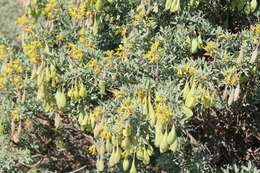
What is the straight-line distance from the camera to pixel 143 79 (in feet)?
7.79

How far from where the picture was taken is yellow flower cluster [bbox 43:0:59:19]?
3209mm

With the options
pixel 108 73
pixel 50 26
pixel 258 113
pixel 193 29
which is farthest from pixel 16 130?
pixel 258 113

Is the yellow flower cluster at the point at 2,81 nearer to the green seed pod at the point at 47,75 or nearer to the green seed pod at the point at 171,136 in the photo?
the green seed pod at the point at 47,75

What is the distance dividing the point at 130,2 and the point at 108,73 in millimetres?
618

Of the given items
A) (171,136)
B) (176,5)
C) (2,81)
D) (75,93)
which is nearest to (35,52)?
(75,93)

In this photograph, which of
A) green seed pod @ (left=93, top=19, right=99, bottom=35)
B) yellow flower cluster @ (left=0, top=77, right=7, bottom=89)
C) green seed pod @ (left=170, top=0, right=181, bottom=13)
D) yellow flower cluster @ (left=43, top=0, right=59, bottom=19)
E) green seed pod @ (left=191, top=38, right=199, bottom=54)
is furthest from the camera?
yellow flower cluster @ (left=43, top=0, right=59, bottom=19)

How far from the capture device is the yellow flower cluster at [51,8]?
3.21m

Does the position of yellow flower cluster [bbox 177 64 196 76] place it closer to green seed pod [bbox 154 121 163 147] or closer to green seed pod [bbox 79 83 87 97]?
green seed pod [bbox 154 121 163 147]

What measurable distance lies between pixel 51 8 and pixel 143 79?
120cm

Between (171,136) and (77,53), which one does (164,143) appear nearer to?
(171,136)

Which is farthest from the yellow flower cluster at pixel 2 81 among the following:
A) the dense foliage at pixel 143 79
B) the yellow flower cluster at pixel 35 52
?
the yellow flower cluster at pixel 35 52

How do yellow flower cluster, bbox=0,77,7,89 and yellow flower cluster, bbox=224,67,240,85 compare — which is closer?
yellow flower cluster, bbox=224,67,240,85

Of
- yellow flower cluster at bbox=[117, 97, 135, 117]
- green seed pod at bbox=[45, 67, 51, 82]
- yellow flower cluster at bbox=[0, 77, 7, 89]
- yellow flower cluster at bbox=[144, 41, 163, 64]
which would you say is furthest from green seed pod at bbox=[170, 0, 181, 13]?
yellow flower cluster at bbox=[0, 77, 7, 89]

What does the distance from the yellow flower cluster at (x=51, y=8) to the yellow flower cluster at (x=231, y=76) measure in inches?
59.2
